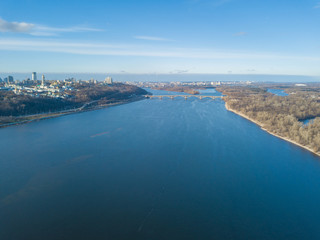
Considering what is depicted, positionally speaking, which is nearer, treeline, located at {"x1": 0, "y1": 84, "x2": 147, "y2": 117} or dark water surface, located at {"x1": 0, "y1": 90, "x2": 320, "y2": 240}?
dark water surface, located at {"x1": 0, "y1": 90, "x2": 320, "y2": 240}

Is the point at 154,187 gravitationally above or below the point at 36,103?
below

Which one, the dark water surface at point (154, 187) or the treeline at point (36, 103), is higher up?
the treeline at point (36, 103)

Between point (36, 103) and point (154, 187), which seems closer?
point (154, 187)

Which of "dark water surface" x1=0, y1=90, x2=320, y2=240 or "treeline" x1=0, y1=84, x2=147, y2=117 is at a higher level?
"treeline" x1=0, y1=84, x2=147, y2=117

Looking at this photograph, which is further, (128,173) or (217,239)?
(128,173)

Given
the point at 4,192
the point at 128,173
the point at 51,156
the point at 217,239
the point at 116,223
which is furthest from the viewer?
the point at 51,156

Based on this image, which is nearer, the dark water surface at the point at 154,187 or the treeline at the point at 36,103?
the dark water surface at the point at 154,187

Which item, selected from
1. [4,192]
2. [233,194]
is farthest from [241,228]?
[4,192]

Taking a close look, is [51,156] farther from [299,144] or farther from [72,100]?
[72,100]
